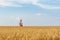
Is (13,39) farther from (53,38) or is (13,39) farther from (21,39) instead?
(53,38)

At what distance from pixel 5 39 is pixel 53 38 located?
1208 mm

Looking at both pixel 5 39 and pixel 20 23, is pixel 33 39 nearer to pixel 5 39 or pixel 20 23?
pixel 5 39

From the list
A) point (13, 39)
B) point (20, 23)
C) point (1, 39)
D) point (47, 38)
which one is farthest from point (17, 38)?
point (20, 23)

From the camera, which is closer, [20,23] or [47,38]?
[47,38]

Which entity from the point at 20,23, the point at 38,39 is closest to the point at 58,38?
the point at 38,39

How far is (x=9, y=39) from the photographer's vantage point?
4.52 meters

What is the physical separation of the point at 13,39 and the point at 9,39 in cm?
11

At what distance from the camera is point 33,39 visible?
14.8ft

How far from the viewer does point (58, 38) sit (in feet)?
14.9

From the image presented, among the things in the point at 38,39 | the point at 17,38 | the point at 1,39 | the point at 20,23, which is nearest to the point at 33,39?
the point at 38,39

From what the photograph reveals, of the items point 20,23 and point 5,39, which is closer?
point 5,39

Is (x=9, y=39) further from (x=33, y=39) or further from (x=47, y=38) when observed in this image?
(x=47, y=38)

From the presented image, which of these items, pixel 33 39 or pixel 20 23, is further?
pixel 20 23

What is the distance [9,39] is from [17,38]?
0.26 meters
